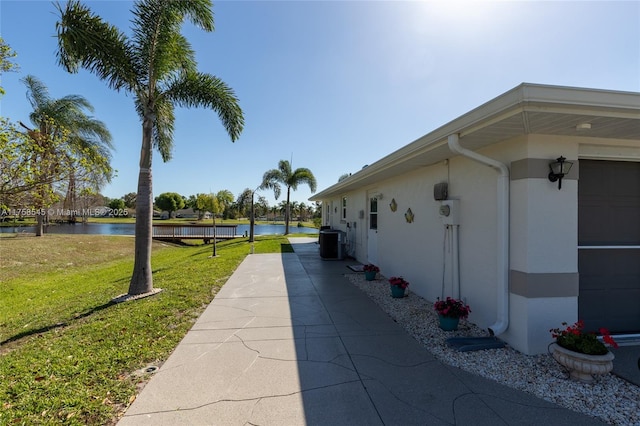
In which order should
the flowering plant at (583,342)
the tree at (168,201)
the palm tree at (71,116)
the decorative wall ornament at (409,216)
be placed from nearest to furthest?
the flowering plant at (583,342)
the decorative wall ornament at (409,216)
the palm tree at (71,116)
the tree at (168,201)

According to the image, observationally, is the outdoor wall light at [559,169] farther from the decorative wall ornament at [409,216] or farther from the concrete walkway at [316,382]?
the decorative wall ornament at [409,216]

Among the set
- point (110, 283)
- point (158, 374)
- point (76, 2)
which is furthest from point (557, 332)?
point (110, 283)

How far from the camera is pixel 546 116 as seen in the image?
2867mm

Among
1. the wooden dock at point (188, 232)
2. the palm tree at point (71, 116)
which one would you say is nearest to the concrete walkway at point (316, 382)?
the palm tree at point (71, 116)

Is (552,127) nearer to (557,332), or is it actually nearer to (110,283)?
(557,332)

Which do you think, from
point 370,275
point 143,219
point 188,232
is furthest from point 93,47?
point 188,232

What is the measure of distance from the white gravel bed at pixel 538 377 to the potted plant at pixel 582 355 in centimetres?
13

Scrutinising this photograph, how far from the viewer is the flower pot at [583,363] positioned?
2730mm

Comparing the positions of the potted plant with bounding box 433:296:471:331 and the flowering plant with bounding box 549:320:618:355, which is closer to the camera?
the flowering plant with bounding box 549:320:618:355

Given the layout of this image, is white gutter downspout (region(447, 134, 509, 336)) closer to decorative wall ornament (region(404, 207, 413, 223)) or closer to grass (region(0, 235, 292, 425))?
decorative wall ornament (region(404, 207, 413, 223))

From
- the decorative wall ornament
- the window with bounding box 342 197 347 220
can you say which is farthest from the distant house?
the window with bounding box 342 197 347 220

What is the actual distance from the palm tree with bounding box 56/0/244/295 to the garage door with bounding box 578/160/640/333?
6280 millimetres

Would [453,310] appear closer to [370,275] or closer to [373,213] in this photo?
[370,275]

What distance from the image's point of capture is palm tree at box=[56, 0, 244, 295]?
5312mm
